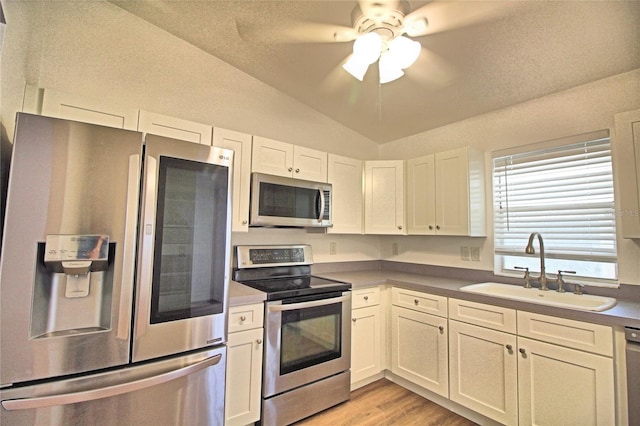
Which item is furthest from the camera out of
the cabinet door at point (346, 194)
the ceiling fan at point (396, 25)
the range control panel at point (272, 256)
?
the cabinet door at point (346, 194)

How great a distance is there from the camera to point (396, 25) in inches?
59.4

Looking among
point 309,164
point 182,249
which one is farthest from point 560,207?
point 182,249

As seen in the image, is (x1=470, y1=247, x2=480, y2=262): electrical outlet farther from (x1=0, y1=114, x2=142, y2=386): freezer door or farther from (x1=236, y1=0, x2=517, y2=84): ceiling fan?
(x1=0, y1=114, x2=142, y2=386): freezer door

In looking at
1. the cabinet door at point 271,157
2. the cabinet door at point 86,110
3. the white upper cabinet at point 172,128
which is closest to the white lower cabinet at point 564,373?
the cabinet door at point 271,157

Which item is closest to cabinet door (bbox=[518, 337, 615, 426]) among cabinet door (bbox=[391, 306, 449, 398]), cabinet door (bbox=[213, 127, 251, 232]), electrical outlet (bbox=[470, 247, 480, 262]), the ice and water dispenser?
cabinet door (bbox=[391, 306, 449, 398])

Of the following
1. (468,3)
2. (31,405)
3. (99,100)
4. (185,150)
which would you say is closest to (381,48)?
(468,3)

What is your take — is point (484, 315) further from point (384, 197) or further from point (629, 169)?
point (384, 197)

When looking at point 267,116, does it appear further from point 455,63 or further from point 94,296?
point 94,296

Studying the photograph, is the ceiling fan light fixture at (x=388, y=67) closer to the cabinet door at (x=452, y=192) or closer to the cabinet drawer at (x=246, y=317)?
the cabinet door at (x=452, y=192)

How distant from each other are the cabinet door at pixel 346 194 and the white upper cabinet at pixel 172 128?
3.74 ft

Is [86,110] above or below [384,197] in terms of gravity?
above

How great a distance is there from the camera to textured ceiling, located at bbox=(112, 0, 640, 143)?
1.60 meters

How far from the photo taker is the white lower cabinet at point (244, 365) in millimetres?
1788

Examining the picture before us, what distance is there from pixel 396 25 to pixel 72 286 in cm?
192
